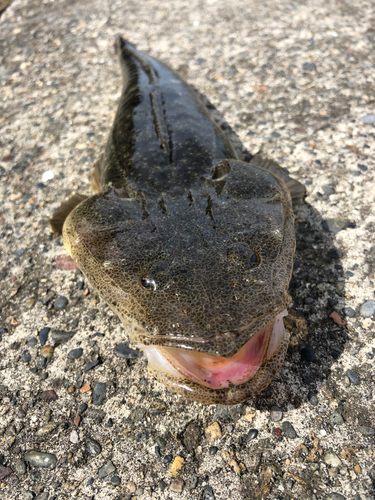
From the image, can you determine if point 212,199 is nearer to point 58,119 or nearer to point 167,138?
point 167,138

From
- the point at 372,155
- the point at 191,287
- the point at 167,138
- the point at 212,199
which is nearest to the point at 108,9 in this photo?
the point at 167,138

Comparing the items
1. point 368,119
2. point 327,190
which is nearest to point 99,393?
point 327,190

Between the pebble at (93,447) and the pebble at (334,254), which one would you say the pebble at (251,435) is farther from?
the pebble at (334,254)

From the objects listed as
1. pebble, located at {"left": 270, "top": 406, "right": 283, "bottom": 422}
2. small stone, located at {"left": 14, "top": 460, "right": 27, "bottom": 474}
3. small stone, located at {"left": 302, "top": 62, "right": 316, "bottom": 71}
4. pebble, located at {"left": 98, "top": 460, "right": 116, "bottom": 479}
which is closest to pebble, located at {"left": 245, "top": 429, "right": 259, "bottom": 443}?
pebble, located at {"left": 270, "top": 406, "right": 283, "bottom": 422}

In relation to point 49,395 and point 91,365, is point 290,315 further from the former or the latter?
point 49,395

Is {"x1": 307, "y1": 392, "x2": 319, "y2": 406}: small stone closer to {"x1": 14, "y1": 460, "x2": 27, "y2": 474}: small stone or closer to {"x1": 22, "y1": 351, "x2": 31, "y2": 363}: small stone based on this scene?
{"x1": 14, "y1": 460, "x2": 27, "y2": 474}: small stone

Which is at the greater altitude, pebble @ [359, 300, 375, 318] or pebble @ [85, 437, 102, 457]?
pebble @ [85, 437, 102, 457]
